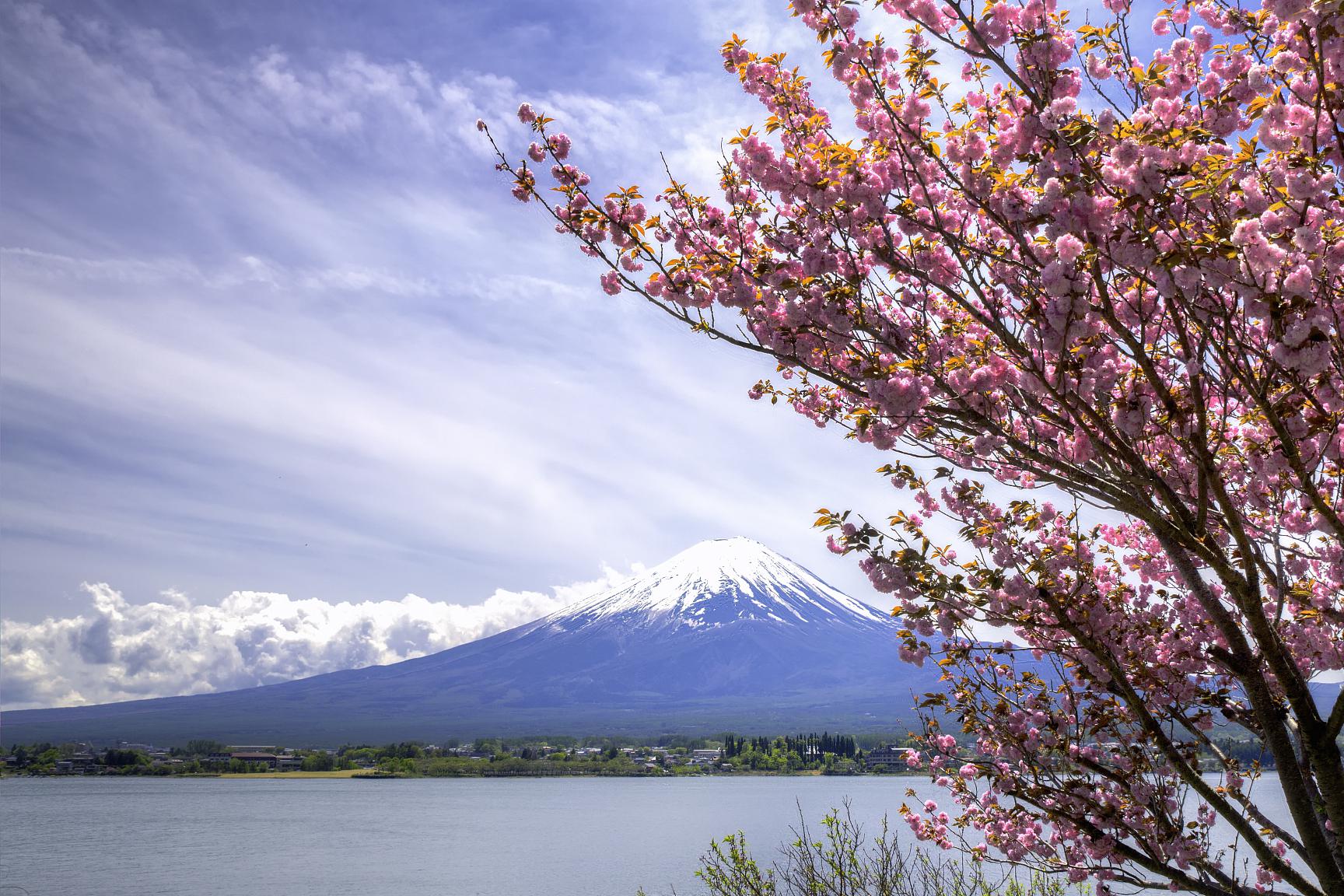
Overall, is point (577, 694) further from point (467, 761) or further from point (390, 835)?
point (390, 835)

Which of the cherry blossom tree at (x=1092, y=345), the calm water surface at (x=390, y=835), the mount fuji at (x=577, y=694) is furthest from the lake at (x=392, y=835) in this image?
the mount fuji at (x=577, y=694)

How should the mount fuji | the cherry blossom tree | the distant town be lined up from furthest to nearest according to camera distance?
the mount fuji → the distant town → the cherry blossom tree

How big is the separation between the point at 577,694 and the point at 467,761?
9050cm

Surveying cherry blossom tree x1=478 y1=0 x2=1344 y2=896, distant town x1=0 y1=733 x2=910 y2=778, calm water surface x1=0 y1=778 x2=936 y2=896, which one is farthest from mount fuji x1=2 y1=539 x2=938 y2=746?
cherry blossom tree x1=478 y1=0 x2=1344 y2=896

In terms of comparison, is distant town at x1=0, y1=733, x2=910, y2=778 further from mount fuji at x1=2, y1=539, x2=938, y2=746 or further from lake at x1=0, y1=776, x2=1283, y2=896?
mount fuji at x1=2, y1=539, x2=938, y2=746

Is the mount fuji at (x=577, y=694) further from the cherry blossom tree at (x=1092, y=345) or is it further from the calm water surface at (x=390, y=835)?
the cherry blossom tree at (x=1092, y=345)

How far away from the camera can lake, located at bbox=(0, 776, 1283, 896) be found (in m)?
27.4

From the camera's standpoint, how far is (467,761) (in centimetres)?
8612

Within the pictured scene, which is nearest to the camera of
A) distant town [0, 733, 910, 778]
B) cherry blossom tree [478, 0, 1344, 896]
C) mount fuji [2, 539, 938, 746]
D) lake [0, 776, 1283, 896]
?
cherry blossom tree [478, 0, 1344, 896]

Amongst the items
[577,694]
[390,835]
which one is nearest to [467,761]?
[390,835]

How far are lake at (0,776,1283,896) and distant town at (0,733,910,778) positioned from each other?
14.2 feet

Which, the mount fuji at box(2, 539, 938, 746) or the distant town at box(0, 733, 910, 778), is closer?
the distant town at box(0, 733, 910, 778)

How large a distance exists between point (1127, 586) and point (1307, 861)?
150 cm

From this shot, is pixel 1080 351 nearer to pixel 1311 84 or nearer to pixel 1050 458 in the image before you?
pixel 1050 458
